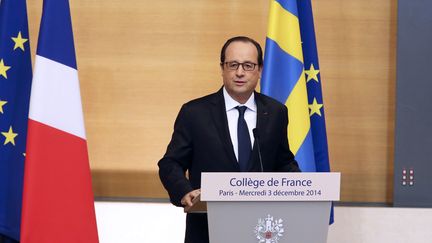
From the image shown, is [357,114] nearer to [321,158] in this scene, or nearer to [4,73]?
[321,158]

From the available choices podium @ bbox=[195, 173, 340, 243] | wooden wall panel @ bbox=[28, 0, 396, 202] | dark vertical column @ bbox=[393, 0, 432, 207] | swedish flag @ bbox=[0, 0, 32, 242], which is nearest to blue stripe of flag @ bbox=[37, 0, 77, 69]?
swedish flag @ bbox=[0, 0, 32, 242]

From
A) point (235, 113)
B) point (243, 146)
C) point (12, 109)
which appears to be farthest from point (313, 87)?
point (12, 109)

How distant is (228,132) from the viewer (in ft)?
9.43

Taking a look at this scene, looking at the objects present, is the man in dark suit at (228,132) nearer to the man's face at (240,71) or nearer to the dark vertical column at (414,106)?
the man's face at (240,71)

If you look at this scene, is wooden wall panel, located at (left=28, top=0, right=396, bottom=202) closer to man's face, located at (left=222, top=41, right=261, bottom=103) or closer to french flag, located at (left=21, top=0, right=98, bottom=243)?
french flag, located at (left=21, top=0, right=98, bottom=243)

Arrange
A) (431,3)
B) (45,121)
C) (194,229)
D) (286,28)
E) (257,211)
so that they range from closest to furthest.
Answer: (257,211) < (194,229) < (45,121) < (286,28) < (431,3)

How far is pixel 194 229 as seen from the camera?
2871mm

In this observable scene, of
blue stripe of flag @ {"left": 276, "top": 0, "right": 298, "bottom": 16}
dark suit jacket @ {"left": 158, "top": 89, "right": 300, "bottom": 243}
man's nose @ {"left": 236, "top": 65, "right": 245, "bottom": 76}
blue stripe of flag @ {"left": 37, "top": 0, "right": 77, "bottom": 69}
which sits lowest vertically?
dark suit jacket @ {"left": 158, "top": 89, "right": 300, "bottom": 243}

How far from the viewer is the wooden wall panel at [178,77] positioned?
4.66m

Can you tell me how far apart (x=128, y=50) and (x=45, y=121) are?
1218 millimetres

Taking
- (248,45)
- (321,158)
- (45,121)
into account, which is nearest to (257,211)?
(248,45)

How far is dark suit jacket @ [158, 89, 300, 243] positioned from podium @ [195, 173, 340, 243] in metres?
0.45

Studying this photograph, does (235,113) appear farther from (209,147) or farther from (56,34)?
(56,34)

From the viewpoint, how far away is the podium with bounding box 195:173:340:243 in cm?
231
